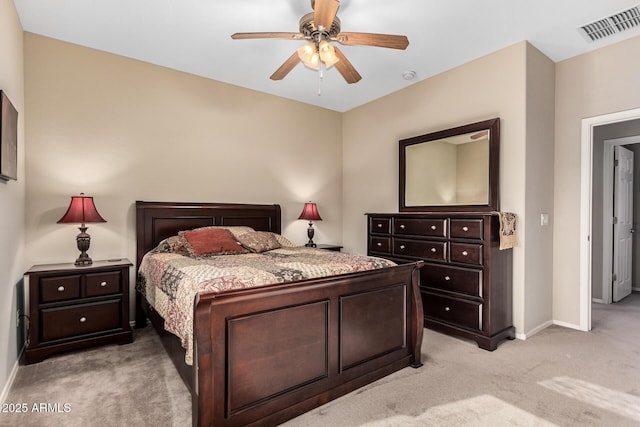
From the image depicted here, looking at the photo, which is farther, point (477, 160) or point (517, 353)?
point (477, 160)

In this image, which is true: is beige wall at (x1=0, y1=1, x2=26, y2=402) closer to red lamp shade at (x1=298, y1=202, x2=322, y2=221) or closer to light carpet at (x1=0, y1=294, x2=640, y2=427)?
light carpet at (x1=0, y1=294, x2=640, y2=427)

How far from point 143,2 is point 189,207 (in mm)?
1988

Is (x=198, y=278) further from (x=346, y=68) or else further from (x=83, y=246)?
(x=346, y=68)

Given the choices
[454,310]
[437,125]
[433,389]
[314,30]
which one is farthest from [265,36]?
[454,310]

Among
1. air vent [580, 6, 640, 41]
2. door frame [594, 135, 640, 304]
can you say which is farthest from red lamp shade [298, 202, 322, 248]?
door frame [594, 135, 640, 304]

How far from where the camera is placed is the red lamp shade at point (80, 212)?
9.44 feet

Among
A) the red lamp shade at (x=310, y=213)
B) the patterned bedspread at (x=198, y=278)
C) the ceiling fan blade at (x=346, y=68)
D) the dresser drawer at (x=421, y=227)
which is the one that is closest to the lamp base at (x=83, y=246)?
the patterned bedspread at (x=198, y=278)

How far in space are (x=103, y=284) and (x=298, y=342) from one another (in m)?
2.01

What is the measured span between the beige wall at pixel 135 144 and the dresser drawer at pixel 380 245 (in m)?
1.21

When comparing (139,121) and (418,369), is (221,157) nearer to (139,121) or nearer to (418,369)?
(139,121)

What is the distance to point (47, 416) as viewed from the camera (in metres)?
1.92

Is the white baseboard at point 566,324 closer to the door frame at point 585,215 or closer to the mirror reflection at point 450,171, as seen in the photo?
the door frame at point 585,215

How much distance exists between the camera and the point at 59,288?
270 cm

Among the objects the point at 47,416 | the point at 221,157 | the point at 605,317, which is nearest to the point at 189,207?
the point at 221,157
